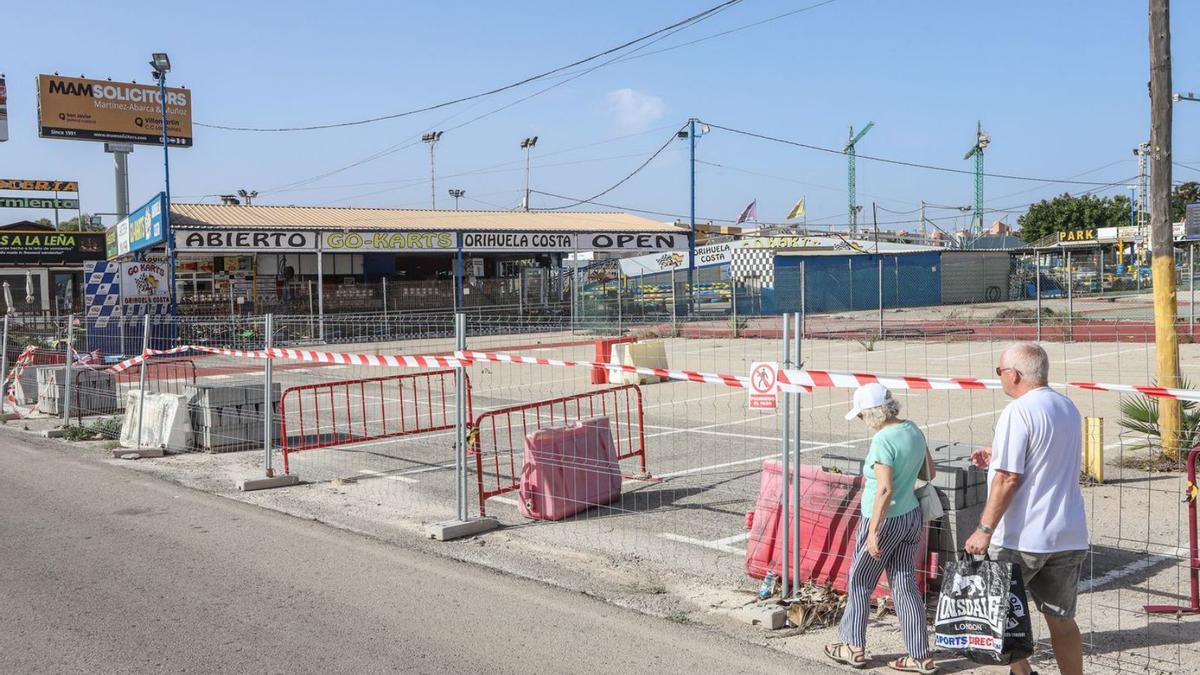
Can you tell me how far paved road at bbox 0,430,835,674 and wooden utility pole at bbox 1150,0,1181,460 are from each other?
6273 mm

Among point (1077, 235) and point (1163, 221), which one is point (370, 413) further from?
point (1077, 235)

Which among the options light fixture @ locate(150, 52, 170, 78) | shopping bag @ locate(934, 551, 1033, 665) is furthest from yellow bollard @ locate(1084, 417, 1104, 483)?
light fixture @ locate(150, 52, 170, 78)

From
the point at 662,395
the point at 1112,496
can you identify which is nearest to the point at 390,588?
the point at 1112,496

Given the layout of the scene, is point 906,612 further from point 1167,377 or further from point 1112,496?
point 1167,377

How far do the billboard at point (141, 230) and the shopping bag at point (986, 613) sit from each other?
1242 inches

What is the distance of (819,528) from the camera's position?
653cm

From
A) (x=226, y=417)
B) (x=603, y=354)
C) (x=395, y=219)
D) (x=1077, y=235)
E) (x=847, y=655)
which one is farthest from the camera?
(x=1077, y=235)

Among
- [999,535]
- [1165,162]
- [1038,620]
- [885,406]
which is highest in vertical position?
[1165,162]

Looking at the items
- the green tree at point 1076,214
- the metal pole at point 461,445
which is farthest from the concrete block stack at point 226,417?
the green tree at point 1076,214

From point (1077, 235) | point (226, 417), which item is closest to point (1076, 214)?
point (1077, 235)

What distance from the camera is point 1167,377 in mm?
9836

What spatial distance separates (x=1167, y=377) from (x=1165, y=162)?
83.1 inches

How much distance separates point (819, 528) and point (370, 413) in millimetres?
10771

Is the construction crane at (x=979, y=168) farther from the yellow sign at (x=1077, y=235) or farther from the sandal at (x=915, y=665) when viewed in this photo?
the sandal at (x=915, y=665)
